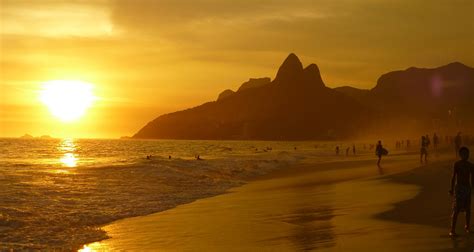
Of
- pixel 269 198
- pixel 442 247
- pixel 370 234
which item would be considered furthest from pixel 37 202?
pixel 442 247

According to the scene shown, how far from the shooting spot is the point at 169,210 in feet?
65.3

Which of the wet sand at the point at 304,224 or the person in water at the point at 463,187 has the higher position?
the person in water at the point at 463,187

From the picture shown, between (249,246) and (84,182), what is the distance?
2207 centimetres

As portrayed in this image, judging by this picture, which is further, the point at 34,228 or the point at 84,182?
the point at 84,182

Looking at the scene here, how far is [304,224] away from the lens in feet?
46.3

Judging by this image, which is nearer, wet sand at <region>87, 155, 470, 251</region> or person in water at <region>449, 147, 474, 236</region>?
wet sand at <region>87, 155, 470, 251</region>

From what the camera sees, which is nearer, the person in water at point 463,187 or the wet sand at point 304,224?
the wet sand at point 304,224

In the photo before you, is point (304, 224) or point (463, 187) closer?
point (463, 187)

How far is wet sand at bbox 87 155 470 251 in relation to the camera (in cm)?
1129

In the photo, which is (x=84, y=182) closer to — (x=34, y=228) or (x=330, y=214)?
(x=34, y=228)

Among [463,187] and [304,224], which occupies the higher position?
[463,187]

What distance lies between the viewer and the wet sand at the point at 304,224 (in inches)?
444

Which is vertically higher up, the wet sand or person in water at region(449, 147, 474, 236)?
person in water at region(449, 147, 474, 236)

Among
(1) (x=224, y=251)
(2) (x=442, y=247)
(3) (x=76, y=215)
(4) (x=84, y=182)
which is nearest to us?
(2) (x=442, y=247)
